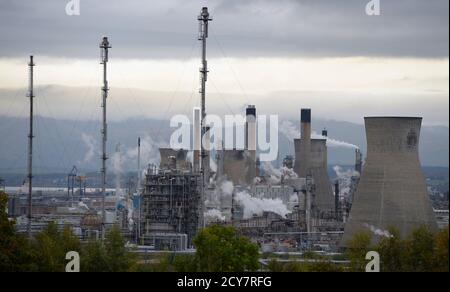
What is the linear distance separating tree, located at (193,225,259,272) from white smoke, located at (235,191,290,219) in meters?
23.0

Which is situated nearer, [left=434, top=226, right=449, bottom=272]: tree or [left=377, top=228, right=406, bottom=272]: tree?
[left=434, top=226, right=449, bottom=272]: tree

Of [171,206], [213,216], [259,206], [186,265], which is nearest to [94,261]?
[186,265]

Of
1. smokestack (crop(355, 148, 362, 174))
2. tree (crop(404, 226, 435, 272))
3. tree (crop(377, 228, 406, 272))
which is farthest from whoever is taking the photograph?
smokestack (crop(355, 148, 362, 174))

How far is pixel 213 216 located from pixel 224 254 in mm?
19178

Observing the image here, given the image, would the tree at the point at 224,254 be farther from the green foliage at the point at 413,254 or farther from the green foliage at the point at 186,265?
the green foliage at the point at 413,254

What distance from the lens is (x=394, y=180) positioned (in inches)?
1457

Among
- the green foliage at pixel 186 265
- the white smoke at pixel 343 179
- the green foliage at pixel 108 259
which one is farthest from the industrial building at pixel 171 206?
the white smoke at pixel 343 179

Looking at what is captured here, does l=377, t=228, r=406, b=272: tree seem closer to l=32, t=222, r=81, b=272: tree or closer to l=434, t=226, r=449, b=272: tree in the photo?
l=434, t=226, r=449, b=272: tree

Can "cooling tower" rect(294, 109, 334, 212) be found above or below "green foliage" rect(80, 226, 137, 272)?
above

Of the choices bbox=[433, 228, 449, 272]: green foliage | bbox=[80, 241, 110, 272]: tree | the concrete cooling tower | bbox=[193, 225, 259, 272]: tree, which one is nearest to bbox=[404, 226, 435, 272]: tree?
bbox=[433, 228, 449, 272]: green foliage

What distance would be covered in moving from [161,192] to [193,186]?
97 cm

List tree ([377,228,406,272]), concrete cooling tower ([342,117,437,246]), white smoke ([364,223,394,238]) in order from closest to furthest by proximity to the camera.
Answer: tree ([377,228,406,272])
white smoke ([364,223,394,238])
concrete cooling tower ([342,117,437,246])

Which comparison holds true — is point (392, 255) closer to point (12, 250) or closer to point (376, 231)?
point (12, 250)

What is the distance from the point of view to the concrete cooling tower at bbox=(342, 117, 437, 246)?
36.8 meters
